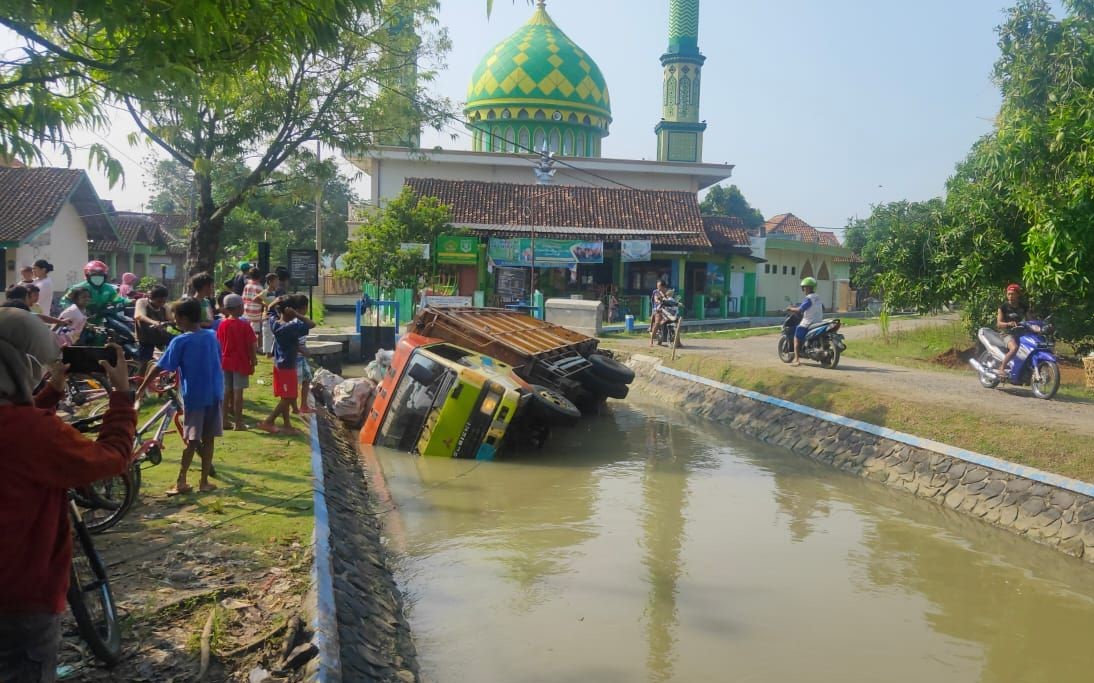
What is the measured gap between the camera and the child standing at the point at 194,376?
6.62m

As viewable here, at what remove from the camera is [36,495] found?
8.96ft

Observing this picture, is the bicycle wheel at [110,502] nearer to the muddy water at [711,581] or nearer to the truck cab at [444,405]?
the muddy water at [711,581]

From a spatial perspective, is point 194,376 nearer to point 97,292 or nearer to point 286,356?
point 286,356

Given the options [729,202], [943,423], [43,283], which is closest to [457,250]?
[43,283]

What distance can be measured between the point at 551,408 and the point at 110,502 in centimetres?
563

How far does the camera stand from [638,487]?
968 centimetres

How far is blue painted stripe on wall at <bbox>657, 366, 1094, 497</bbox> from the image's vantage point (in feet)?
25.3

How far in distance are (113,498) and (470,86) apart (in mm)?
34843

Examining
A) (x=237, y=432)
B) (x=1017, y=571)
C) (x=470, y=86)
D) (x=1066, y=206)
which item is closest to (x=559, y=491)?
(x=237, y=432)

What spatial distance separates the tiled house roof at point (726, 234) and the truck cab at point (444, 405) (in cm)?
2235

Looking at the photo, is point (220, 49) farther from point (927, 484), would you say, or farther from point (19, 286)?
point (927, 484)

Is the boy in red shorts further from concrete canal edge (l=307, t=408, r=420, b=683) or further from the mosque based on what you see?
the mosque

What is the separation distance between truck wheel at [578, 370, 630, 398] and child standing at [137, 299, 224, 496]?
771 cm

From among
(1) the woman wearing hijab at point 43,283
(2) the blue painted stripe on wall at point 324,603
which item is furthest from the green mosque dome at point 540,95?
(2) the blue painted stripe on wall at point 324,603
